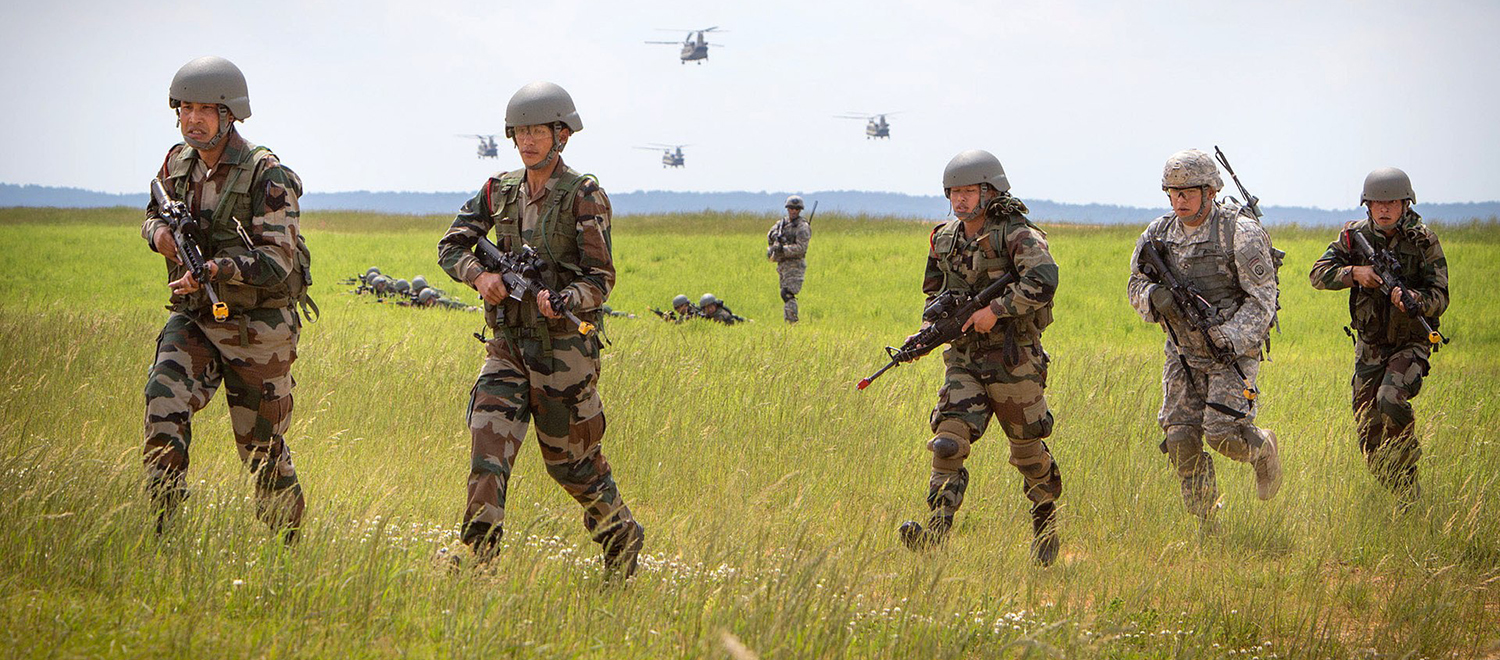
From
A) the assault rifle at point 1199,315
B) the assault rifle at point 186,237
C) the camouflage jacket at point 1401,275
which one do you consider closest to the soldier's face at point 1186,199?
the assault rifle at point 1199,315

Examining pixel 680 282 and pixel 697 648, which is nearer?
pixel 697 648

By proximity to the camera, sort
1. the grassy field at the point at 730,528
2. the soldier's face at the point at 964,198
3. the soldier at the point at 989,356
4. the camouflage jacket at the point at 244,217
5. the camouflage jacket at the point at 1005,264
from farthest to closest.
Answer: the soldier's face at the point at 964,198 < the soldier at the point at 989,356 < the camouflage jacket at the point at 1005,264 < the camouflage jacket at the point at 244,217 < the grassy field at the point at 730,528

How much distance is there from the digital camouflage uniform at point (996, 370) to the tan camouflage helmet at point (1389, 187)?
9.55ft

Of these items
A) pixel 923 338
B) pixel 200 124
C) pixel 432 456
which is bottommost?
pixel 432 456

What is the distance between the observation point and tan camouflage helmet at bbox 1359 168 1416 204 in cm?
795

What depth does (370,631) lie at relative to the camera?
4023 millimetres

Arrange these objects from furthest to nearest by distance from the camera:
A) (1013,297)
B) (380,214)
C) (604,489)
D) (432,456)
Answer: (380,214)
(432,456)
(1013,297)
(604,489)

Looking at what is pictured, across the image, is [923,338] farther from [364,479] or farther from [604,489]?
[364,479]

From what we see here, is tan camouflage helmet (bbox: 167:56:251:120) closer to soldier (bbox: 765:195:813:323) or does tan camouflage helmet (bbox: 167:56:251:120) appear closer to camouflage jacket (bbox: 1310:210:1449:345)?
camouflage jacket (bbox: 1310:210:1449:345)

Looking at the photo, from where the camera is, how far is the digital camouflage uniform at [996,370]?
6.34m

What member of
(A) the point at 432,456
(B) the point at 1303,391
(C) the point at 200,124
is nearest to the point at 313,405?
(A) the point at 432,456

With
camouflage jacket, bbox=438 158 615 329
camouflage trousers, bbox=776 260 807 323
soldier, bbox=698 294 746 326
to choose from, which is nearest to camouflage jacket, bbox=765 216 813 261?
camouflage trousers, bbox=776 260 807 323

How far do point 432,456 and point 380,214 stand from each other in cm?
6207

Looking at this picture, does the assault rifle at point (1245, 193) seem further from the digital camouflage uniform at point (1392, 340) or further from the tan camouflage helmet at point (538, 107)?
the tan camouflage helmet at point (538, 107)
